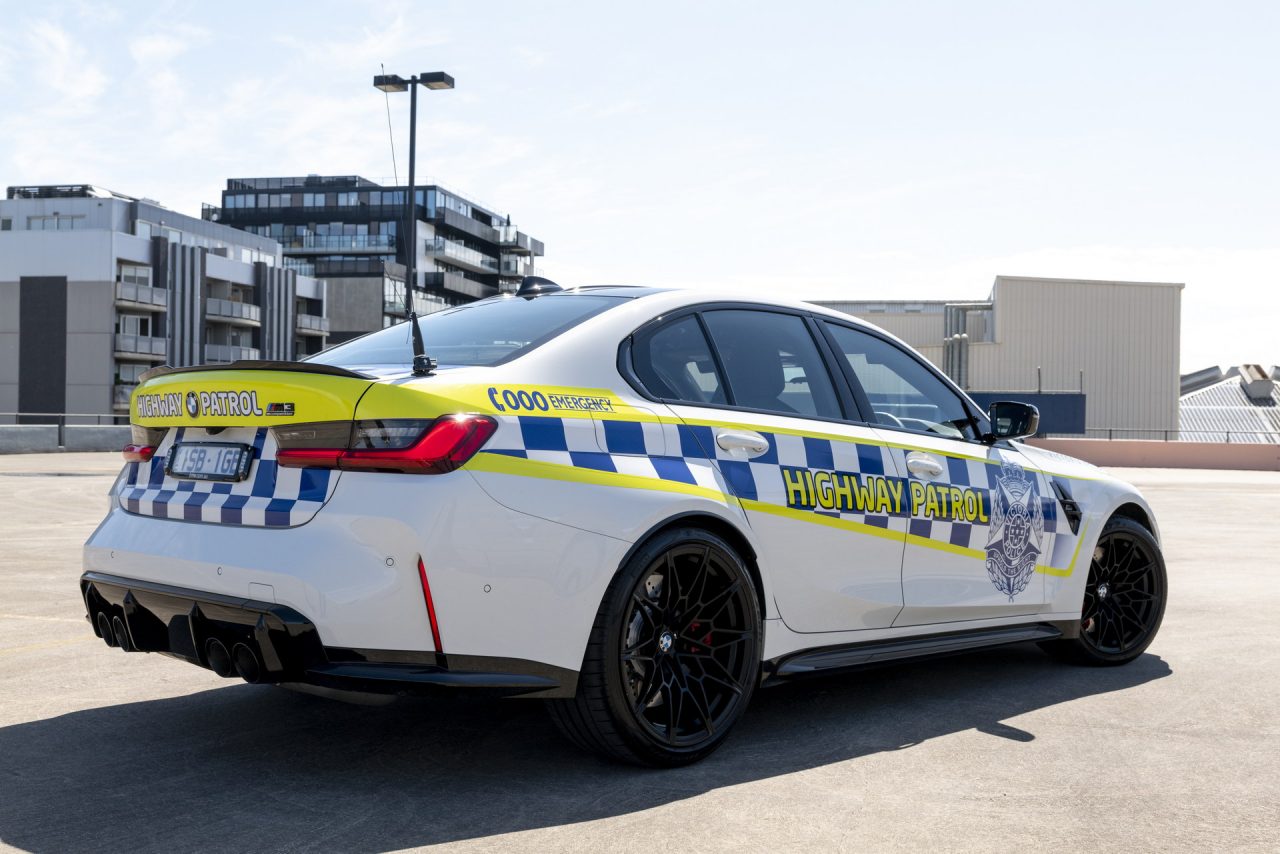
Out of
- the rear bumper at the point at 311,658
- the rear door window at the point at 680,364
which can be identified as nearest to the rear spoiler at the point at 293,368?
the rear bumper at the point at 311,658

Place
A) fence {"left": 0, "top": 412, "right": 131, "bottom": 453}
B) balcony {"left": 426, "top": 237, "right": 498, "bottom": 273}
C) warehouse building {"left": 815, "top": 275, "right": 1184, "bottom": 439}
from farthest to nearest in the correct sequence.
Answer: balcony {"left": 426, "top": 237, "right": 498, "bottom": 273}
warehouse building {"left": 815, "top": 275, "right": 1184, "bottom": 439}
fence {"left": 0, "top": 412, "right": 131, "bottom": 453}

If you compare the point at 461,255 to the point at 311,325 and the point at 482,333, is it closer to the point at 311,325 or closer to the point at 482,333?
the point at 311,325

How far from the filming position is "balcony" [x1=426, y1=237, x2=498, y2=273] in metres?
98.6

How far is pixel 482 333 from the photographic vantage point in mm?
4332

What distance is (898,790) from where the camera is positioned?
Answer: 3809mm

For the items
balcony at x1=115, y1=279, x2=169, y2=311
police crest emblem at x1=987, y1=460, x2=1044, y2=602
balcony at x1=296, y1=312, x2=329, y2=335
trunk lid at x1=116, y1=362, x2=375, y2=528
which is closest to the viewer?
trunk lid at x1=116, y1=362, x2=375, y2=528

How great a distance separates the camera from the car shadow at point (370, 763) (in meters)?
3.39

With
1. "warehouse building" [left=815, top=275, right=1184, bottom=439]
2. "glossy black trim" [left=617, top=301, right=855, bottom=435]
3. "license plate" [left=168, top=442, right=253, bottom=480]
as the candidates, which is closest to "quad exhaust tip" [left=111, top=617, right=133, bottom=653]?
"license plate" [left=168, top=442, right=253, bottom=480]

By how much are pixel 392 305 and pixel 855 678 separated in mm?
90666

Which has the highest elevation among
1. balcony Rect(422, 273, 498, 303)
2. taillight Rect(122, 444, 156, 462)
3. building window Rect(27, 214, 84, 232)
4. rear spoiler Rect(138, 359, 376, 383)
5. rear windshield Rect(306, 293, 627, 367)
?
building window Rect(27, 214, 84, 232)

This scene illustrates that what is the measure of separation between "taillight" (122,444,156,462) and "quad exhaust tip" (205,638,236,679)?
32.9 inches

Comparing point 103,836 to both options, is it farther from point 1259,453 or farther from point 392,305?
point 392,305

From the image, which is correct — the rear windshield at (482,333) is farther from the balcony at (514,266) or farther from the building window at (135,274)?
the balcony at (514,266)

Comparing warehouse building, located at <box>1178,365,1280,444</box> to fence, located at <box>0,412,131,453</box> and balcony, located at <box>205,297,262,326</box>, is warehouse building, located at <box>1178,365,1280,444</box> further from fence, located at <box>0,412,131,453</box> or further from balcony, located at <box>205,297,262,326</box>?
balcony, located at <box>205,297,262,326</box>
